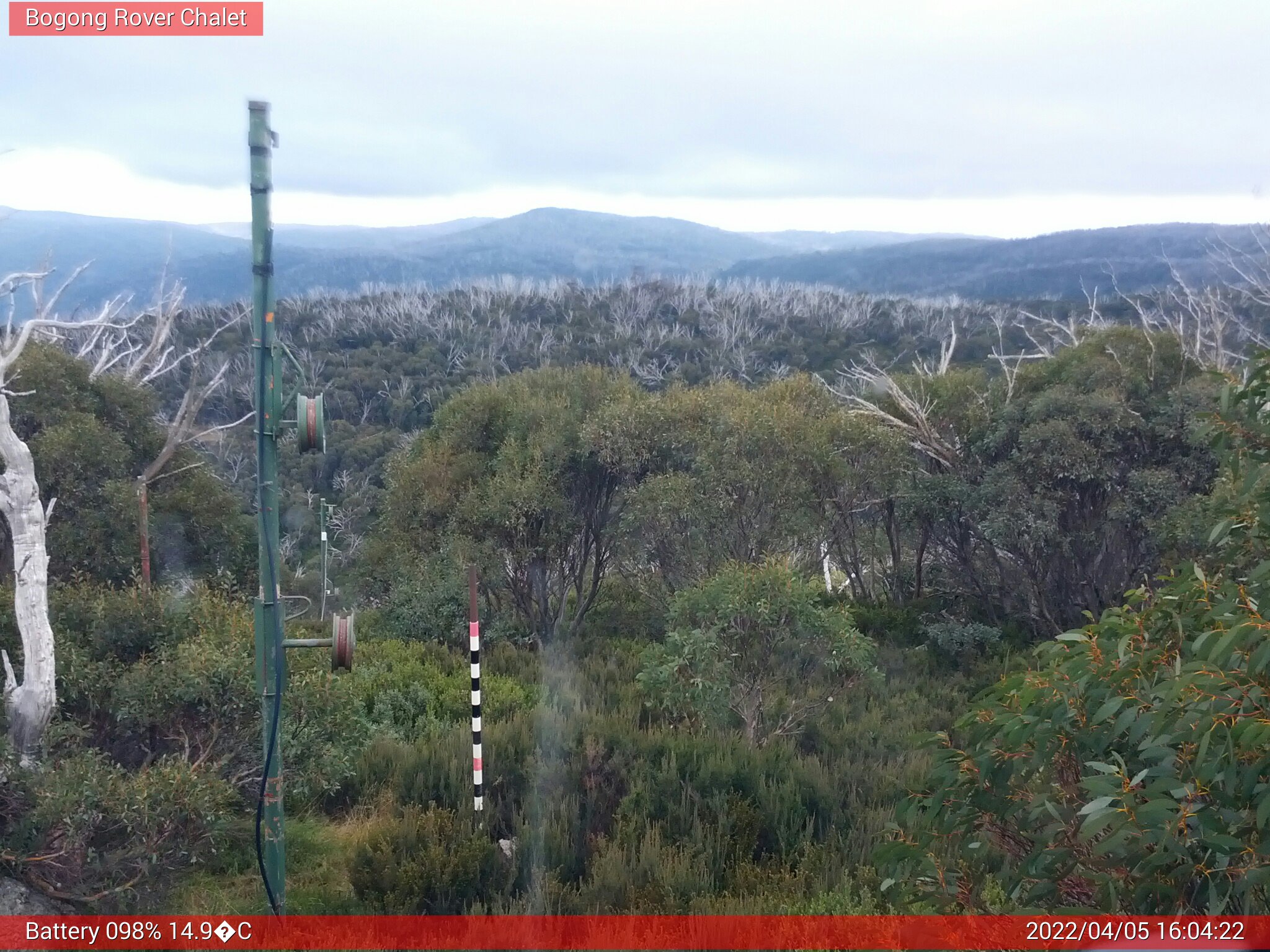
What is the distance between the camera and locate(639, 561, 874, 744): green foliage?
28.5 feet

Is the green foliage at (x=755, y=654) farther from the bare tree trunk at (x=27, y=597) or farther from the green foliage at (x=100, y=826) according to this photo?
the bare tree trunk at (x=27, y=597)

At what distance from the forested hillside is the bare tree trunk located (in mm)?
212

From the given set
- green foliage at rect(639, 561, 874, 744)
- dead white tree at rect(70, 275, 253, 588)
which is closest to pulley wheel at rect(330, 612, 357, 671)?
dead white tree at rect(70, 275, 253, 588)

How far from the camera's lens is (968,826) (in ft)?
10.6

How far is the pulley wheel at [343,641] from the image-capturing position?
4.61 m

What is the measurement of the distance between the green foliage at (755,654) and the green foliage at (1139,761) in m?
5.11

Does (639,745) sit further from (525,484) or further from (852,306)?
(852,306)

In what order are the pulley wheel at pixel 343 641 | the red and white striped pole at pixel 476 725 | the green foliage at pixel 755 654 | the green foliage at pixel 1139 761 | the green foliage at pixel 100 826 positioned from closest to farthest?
the green foliage at pixel 1139 761 < the pulley wheel at pixel 343 641 < the green foliage at pixel 100 826 < the red and white striped pole at pixel 476 725 < the green foliage at pixel 755 654

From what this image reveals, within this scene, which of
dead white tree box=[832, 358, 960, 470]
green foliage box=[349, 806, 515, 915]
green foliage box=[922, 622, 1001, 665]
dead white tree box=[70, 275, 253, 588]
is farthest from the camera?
dead white tree box=[832, 358, 960, 470]

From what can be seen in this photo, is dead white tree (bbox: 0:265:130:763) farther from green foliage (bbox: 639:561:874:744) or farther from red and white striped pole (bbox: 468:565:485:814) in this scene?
green foliage (bbox: 639:561:874:744)

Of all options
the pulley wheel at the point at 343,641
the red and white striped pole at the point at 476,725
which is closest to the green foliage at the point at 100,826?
the pulley wheel at the point at 343,641

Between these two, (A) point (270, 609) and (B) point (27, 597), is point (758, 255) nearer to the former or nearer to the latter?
(B) point (27, 597)

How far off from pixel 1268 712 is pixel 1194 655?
37 centimetres

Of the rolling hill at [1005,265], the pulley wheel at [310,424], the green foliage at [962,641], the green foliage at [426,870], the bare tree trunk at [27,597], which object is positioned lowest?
the green foliage at [962,641]
